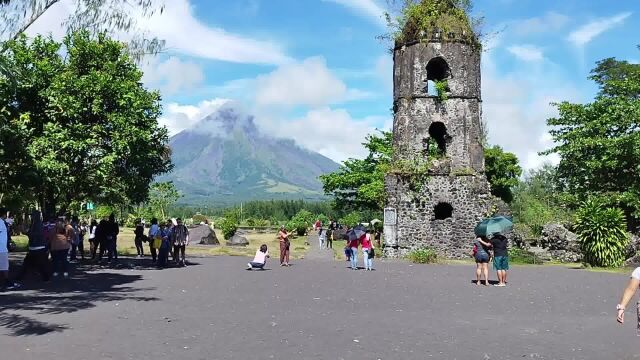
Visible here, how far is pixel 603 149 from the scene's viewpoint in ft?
89.6

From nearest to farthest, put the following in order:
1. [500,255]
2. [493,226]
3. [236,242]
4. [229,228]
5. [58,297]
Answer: [58,297] → [500,255] → [493,226] → [236,242] → [229,228]

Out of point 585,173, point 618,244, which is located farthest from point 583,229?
point 585,173

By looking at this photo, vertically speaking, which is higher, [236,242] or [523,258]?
[236,242]

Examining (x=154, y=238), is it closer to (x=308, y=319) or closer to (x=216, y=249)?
(x=216, y=249)

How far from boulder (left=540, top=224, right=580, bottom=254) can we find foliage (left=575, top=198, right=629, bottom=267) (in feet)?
13.5

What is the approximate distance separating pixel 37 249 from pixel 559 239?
22516 millimetres

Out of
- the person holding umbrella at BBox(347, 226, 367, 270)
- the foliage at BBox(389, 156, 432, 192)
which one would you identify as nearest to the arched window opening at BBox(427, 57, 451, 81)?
the foliage at BBox(389, 156, 432, 192)

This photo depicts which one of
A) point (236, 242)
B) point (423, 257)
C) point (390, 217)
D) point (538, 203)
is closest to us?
point (423, 257)

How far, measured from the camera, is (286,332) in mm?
9070

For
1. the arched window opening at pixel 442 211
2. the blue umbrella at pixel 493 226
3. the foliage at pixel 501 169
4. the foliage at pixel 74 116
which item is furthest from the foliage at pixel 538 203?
the foliage at pixel 74 116

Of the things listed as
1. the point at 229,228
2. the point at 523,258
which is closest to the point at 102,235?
the point at 523,258

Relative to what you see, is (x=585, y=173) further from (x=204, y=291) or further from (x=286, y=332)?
(x=286, y=332)

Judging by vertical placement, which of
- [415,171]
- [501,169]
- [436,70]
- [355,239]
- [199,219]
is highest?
[436,70]

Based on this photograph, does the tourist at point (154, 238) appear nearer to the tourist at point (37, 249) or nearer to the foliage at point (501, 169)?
the tourist at point (37, 249)
